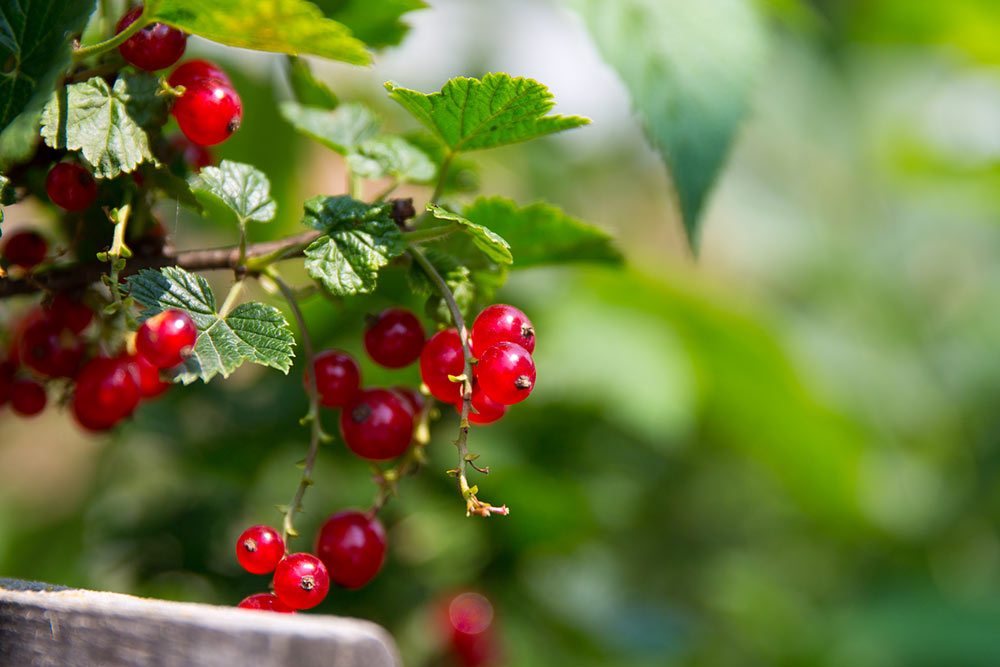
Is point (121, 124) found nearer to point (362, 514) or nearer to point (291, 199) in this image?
point (362, 514)

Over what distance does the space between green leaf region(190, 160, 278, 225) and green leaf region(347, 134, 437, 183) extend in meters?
0.09

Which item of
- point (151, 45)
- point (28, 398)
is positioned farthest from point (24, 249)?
point (151, 45)

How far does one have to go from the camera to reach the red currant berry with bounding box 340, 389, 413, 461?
59 centimetres

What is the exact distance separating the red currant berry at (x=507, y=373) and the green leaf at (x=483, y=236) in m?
0.06

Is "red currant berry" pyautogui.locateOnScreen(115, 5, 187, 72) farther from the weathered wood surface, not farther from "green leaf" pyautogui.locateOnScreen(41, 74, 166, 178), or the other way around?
the weathered wood surface

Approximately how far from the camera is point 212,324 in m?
0.51

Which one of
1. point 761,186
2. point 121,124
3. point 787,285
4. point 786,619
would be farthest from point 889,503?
point 121,124

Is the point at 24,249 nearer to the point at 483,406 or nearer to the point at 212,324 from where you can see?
the point at 212,324

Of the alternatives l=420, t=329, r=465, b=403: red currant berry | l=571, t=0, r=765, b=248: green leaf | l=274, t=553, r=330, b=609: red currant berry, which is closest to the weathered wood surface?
l=274, t=553, r=330, b=609: red currant berry

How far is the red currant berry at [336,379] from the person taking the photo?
62 cm

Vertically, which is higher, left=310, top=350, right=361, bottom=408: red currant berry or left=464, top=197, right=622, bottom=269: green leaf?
left=464, top=197, right=622, bottom=269: green leaf

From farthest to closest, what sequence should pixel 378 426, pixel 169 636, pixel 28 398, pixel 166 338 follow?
pixel 28 398 → pixel 378 426 → pixel 166 338 → pixel 169 636

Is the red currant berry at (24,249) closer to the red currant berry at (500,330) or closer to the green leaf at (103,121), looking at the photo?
the green leaf at (103,121)

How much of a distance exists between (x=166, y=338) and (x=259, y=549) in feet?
0.48
